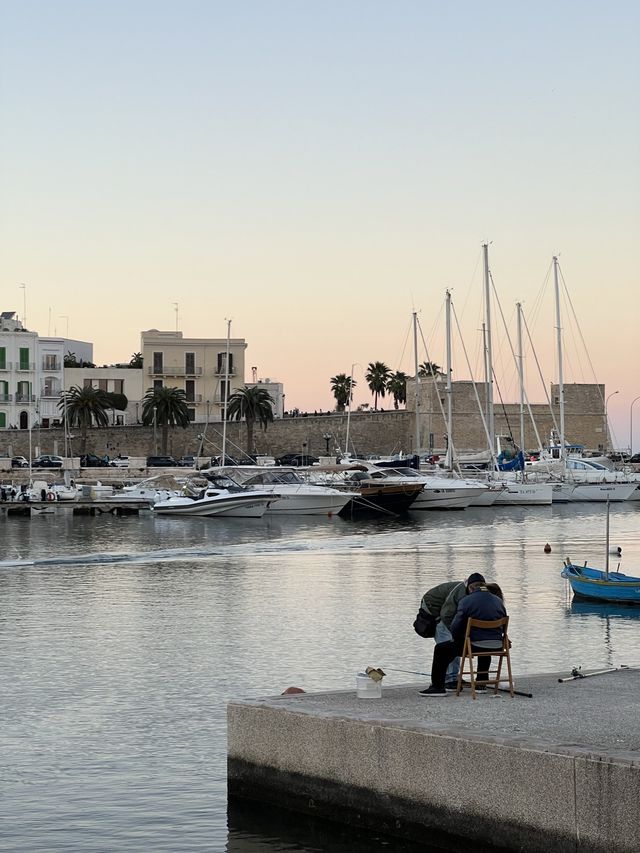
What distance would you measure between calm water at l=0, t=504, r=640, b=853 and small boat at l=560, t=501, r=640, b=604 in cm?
33

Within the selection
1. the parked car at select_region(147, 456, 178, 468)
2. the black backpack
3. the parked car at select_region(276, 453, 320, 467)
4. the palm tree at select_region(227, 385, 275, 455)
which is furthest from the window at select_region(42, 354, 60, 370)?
the black backpack

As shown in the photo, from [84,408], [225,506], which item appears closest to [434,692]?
[225,506]

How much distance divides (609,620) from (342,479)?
45118 millimetres

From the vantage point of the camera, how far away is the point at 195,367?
4353 inches

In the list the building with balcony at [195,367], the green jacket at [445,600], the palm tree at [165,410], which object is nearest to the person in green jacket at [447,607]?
the green jacket at [445,600]

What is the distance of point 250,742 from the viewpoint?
11.4 meters

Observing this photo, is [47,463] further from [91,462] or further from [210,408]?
[210,408]

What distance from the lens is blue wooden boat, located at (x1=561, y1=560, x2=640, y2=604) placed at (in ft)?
86.2

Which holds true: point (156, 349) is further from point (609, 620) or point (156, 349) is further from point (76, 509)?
point (609, 620)

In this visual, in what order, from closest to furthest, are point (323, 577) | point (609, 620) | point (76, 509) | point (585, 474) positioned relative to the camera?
point (609, 620) < point (323, 577) < point (76, 509) < point (585, 474)

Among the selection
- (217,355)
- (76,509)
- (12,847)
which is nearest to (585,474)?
(76,509)

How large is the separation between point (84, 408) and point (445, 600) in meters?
82.8

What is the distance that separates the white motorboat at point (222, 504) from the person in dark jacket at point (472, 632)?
49.5 meters

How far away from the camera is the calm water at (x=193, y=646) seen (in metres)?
11.6
